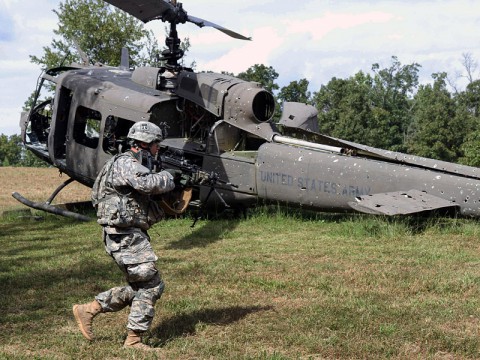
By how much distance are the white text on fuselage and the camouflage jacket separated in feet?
18.6

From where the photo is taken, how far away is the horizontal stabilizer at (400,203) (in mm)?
9211

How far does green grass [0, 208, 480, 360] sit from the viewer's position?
520cm

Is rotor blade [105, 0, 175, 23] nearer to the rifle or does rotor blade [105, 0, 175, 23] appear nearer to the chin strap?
the rifle

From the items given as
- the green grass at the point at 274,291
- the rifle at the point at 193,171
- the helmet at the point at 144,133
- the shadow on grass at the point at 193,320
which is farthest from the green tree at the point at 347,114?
the helmet at the point at 144,133

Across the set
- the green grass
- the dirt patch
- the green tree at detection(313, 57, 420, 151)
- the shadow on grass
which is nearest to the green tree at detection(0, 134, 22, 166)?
the green tree at detection(313, 57, 420, 151)

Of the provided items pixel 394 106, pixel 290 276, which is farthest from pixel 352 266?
pixel 394 106

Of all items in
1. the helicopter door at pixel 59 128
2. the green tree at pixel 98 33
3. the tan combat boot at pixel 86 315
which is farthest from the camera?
the green tree at pixel 98 33

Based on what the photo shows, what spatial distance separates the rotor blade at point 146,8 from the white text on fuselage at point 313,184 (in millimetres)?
3528

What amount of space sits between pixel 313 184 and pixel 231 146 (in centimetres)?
210

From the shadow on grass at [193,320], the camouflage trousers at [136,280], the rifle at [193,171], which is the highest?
the rifle at [193,171]

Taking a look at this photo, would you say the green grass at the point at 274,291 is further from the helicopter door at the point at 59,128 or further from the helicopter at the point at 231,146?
the helicopter door at the point at 59,128

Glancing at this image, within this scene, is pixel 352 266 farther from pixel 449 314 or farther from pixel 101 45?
pixel 101 45

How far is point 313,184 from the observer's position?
10875 mm

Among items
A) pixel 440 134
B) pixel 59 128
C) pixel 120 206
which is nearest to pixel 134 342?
pixel 120 206
